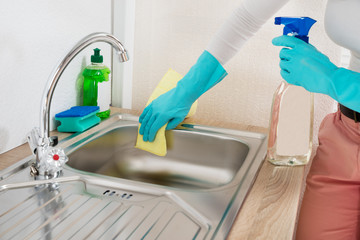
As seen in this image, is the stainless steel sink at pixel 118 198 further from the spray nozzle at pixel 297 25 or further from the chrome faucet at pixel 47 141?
the spray nozzle at pixel 297 25

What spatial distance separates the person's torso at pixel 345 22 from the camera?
86 cm

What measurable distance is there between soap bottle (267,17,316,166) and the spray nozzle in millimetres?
130

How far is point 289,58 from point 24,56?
0.64 metres

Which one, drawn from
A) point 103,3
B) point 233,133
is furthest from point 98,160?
point 103,3

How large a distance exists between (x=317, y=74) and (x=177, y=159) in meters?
0.48

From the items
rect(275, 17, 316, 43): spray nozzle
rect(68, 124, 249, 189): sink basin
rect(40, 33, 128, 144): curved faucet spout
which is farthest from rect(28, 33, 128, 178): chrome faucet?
rect(275, 17, 316, 43): spray nozzle

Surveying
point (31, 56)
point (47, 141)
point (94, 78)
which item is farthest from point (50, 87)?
point (94, 78)

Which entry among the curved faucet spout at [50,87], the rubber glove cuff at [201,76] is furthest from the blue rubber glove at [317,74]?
the curved faucet spout at [50,87]

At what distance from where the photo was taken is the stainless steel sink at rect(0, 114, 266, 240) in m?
0.64

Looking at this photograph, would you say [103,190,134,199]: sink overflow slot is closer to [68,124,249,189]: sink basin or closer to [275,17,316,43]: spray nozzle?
[68,124,249,189]: sink basin

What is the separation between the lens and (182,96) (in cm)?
106

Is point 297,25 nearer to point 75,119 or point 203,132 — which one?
point 203,132

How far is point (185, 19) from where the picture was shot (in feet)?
4.25

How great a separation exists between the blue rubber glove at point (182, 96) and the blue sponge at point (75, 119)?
0.16m
